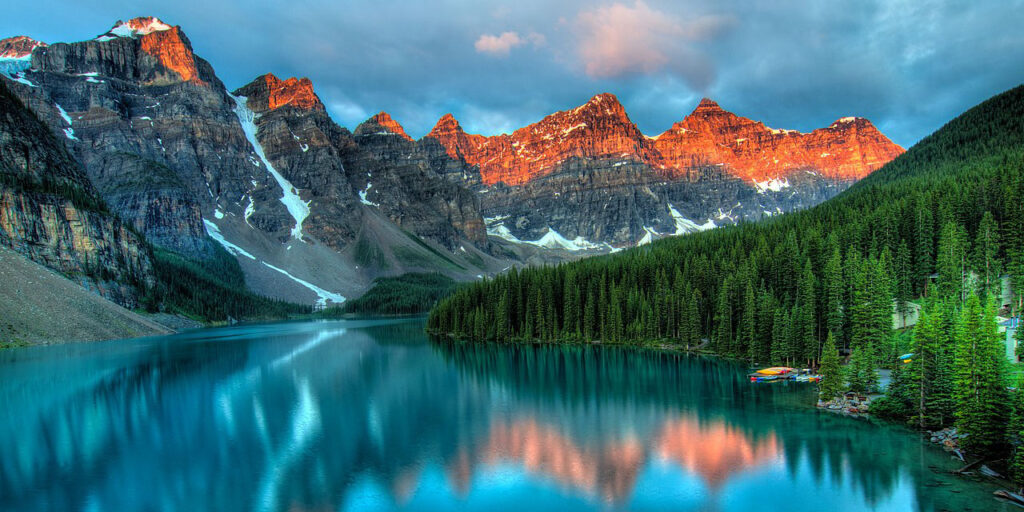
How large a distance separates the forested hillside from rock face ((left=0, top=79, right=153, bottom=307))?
76.7 meters

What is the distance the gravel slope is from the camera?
9038 cm

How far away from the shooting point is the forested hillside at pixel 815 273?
57.4m

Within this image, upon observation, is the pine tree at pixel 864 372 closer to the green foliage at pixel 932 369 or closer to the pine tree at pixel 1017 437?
the green foliage at pixel 932 369

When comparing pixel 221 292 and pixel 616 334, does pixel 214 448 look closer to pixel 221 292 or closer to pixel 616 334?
pixel 616 334

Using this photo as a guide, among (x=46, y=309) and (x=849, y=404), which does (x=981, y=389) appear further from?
(x=46, y=309)

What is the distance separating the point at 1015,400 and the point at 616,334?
6361 cm

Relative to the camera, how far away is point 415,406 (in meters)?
47.3

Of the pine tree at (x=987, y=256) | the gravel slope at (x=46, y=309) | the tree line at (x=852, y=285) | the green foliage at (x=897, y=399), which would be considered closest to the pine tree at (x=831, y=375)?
the tree line at (x=852, y=285)

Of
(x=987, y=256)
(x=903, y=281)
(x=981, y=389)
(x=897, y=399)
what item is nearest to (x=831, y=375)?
(x=897, y=399)

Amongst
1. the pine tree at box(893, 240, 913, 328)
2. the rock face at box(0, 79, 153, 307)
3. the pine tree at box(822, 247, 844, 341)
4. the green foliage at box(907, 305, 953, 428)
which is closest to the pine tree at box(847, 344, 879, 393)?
the green foliage at box(907, 305, 953, 428)

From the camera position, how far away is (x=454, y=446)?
1372 inches

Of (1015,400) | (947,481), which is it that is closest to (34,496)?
(947,481)

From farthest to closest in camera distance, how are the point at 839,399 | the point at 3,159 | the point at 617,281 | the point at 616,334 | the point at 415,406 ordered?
the point at 3,159 → the point at 617,281 → the point at 616,334 → the point at 415,406 → the point at 839,399

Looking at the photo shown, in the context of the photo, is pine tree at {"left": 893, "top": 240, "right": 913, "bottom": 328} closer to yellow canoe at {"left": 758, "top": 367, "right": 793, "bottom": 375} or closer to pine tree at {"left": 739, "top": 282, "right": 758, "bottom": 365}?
pine tree at {"left": 739, "top": 282, "right": 758, "bottom": 365}
